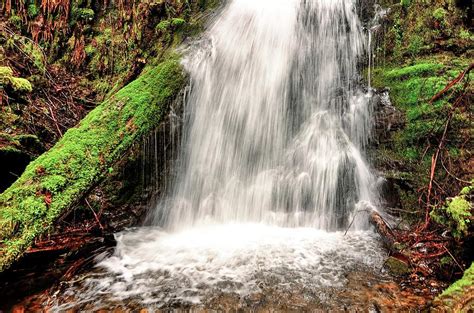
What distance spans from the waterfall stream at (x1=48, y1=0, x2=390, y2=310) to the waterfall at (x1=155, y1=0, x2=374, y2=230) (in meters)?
0.02

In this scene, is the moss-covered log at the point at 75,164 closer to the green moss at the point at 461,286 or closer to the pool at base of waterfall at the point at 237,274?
the pool at base of waterfall at the point at 237,274

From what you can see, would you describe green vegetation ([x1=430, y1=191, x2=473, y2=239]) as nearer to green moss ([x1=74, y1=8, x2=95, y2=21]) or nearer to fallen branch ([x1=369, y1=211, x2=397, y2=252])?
fallen branch ([x1=369, y1=211, x2=397, y2=252])

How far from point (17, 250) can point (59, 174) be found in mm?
→ 873

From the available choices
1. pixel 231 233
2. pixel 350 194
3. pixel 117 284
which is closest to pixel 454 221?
pixel 350 194

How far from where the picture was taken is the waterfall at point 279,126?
17.3ft

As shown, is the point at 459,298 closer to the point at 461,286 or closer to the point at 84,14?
the point at 461,286

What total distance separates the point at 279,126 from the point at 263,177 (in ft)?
3.87

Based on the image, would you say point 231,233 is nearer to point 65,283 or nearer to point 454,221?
point 65,283

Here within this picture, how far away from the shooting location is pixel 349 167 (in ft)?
17.2

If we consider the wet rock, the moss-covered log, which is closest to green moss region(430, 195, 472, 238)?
the wet rock

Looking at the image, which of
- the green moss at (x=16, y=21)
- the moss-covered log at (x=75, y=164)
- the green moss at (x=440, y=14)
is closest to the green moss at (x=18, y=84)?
the moss-covered log at (x=75, y=164)

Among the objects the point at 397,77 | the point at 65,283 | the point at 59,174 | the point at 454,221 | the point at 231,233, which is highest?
the point at 397,77

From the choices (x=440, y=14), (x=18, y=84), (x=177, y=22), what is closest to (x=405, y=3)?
(x=440, y=14)

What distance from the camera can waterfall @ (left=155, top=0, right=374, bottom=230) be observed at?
5281 millimetres
